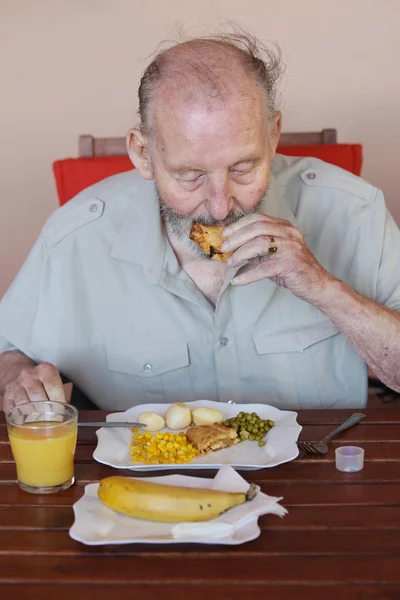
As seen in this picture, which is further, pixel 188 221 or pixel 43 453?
pixel 188 221

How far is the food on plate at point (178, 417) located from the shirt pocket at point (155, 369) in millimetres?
399

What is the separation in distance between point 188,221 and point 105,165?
0.77 metres

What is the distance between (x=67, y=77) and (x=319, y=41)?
1066mm

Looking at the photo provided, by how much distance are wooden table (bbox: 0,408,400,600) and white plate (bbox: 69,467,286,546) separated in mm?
15

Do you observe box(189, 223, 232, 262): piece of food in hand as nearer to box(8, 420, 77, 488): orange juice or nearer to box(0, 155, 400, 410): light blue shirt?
box(0, 155, 400, 410): light blue shirt

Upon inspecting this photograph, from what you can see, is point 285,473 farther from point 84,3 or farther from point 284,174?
point 84,3

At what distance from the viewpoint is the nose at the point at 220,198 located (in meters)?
1.80

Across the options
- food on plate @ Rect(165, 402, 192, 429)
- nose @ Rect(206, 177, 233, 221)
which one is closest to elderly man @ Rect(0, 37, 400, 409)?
nose @ Rect(206, 177, 233, 221)

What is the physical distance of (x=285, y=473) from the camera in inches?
59.2

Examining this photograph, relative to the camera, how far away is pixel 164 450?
157 centimetres

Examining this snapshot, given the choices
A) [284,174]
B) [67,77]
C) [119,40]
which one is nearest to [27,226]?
[67,77]

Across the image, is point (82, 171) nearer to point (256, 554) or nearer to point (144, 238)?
point (144, 238)

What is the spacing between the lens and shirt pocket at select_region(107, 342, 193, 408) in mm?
2117

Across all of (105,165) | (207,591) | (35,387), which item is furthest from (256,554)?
(105,165)
